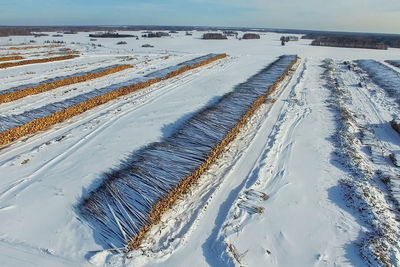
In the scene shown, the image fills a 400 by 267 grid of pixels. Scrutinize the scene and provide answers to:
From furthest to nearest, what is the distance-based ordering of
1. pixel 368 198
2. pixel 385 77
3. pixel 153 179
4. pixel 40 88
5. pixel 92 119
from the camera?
pixel 385 77 < pixel 40 88 < pixel 92 119 < pixel 153 179 < pixel 368 198

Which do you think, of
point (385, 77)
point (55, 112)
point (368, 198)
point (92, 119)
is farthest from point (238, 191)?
point (385, 77)

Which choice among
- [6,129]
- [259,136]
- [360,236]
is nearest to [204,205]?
[360,236]

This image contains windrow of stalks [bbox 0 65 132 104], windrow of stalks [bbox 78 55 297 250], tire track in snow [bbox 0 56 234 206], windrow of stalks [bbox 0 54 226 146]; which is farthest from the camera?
windrow of stalks [bbox 0 65 132 104]

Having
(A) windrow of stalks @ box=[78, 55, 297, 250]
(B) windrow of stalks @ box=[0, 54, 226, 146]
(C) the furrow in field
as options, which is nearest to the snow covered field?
(A) windrow of stalks @ box=[78, 55, 297, 250]

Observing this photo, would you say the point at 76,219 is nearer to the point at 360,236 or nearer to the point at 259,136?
the point at 360,236

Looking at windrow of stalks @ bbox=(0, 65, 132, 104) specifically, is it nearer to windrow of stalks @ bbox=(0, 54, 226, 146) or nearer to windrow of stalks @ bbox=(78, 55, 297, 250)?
windrow of stalks @ bbox=(0, 54, 226, 146)

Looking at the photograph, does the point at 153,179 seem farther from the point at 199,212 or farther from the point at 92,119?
the point at 92,119
